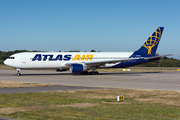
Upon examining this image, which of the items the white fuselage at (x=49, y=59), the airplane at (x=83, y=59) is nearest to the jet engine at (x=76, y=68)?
the airplane at (x=83, y=59)

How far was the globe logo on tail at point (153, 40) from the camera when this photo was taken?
4953 centimetres

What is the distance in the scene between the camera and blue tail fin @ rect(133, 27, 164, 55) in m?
49.2

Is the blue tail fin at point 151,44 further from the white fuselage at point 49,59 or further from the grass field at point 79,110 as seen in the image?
the grass field at point 79,110

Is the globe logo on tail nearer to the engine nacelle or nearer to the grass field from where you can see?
the engine nacelle

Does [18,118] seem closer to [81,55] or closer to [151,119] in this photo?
[151,119]

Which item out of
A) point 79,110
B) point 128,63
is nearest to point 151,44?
point 128,63

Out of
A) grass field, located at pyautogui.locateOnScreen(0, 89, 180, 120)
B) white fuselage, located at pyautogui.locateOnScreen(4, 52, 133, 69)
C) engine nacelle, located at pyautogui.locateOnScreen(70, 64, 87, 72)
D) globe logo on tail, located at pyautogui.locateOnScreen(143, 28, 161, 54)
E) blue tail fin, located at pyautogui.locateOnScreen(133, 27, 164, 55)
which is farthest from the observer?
globe logo on tail, located at pyautogui.locateOnScreen(143, 28, 161, 54)

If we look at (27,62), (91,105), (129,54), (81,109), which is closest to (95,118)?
(81,109)

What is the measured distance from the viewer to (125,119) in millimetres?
9961

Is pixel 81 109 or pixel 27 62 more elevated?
pixel 27 62

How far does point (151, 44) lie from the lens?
1955 inches

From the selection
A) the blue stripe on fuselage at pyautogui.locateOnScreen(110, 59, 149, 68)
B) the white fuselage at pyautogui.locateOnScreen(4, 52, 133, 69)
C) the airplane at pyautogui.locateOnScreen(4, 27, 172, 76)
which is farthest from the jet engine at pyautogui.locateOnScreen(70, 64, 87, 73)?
the blue stripe on fuselage at pyautogui.locateOnScreen(110, 59, 149, 68)

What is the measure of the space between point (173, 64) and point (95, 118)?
87.6 metres

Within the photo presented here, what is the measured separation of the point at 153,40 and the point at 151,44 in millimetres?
1025
